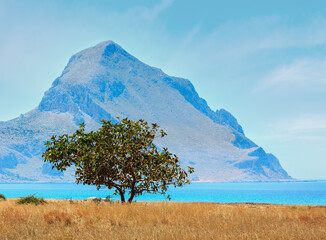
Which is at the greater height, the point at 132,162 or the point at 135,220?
the point at 132,162

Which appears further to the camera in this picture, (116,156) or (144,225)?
(116,156)

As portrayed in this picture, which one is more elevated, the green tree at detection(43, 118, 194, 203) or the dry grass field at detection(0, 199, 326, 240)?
the green tree at detection(43, 118, 194, 203)

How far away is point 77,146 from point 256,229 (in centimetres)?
1288

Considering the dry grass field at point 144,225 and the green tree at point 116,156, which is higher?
the green tree at point 116,156

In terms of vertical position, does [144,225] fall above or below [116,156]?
below

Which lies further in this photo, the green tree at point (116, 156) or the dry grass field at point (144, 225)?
the green tree at point (116, 156)

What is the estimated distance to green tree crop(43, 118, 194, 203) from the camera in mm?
22109

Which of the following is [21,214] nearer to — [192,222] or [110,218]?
[110,218]

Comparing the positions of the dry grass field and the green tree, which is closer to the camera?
the dry grass field

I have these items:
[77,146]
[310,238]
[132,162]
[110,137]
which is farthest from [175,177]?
[310,238]

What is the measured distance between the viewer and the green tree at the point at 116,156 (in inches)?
870

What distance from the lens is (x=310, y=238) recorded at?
11188mm

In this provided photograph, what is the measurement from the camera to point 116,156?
885 inches

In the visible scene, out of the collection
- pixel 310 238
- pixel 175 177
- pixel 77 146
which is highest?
pixel 77 146
